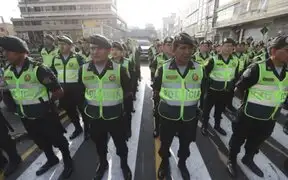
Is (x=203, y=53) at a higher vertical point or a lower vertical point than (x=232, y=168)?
higher

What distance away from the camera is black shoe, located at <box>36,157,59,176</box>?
3.05m

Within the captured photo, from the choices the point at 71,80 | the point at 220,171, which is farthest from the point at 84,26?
the point at 220,171

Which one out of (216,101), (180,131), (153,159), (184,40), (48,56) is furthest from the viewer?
(48,56)

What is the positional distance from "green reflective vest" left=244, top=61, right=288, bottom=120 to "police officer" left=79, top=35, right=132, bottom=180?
1937 mm

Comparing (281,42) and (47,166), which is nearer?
(281,42)

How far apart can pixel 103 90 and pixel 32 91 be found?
1.09 metres

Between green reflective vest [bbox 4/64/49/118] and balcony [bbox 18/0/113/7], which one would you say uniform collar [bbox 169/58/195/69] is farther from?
balcony [bbox 18/0/113/7]

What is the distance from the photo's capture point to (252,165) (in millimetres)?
3145

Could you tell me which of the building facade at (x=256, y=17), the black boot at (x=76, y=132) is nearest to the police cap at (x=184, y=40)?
the black boot at (x=76, y=132)

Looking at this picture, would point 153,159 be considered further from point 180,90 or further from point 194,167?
point 180,90

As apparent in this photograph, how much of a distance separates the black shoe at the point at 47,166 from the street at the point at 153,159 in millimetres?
74

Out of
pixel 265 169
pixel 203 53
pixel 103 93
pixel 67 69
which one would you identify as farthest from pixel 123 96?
pixel 203 53

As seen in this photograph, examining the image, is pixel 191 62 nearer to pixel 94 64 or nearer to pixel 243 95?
pixel 243 95

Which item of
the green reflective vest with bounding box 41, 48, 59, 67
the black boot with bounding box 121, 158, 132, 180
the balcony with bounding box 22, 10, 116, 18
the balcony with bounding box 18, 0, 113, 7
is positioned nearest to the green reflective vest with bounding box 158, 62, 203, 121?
the black boot with bounding box 121, 158, 132, 180
